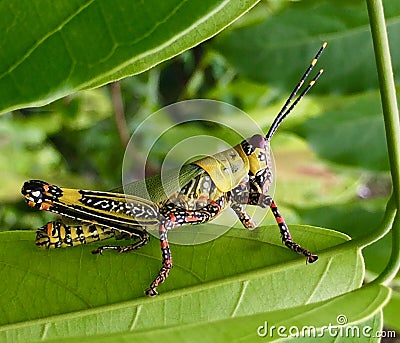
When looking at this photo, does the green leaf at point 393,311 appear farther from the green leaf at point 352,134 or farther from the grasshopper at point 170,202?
the green leaf at point 352,134

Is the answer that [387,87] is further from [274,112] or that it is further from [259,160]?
[274,112]

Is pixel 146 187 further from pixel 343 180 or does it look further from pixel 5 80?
pixel 343 180

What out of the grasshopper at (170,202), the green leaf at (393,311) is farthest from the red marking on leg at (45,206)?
the green leaf at (393,311)

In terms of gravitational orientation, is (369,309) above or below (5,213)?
below

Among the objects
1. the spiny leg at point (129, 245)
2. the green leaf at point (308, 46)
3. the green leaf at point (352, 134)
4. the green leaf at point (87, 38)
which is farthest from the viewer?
the green leaf at point (352, 134)

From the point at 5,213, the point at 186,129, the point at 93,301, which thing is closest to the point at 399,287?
the point at 186,129

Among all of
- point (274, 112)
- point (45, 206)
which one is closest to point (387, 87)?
point (45, 206)

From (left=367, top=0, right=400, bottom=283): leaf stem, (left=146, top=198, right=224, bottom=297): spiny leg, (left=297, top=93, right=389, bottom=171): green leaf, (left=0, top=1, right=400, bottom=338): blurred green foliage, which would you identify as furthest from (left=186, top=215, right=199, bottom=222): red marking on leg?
(left=297, top=93, right=389, bottom=171): green leaf
